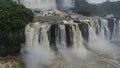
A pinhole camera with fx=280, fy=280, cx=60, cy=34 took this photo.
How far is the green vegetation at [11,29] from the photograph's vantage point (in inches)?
824

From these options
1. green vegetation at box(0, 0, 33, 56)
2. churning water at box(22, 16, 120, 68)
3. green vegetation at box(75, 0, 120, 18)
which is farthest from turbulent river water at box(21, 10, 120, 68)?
green vegetation at box(75, 0, 120, 18)

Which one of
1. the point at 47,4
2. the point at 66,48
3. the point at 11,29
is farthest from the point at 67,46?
the point at 47,4

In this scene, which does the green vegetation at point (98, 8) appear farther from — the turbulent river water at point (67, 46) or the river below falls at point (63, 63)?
the river below falls at point (63, 63)

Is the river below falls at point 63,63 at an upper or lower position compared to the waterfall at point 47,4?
lower

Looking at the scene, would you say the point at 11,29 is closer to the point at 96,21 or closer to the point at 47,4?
the point at 96,21

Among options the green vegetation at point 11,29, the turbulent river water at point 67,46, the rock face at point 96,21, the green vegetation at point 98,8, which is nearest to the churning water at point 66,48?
the turbulent river water at point 67,46

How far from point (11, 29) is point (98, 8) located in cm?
1281

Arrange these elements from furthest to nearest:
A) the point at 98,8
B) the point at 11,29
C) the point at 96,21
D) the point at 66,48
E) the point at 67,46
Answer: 1. the point at 98,8
2. the point at 96,21
3. the point at 67,46
4. the point at 66,48
5. the point at 11,29

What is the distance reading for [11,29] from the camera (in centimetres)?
2142

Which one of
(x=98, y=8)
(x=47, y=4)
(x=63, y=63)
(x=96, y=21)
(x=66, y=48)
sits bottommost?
(x=63, y=63)

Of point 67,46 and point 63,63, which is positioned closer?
point 63,63

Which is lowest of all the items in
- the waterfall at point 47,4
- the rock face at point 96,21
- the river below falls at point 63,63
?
the river below falls at point 63,63

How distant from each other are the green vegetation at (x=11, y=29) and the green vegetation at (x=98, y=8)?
29.1 ft

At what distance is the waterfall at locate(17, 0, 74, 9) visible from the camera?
3151cm
